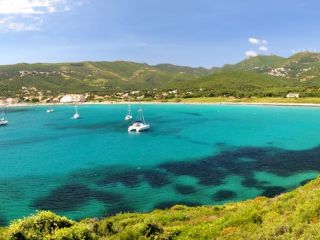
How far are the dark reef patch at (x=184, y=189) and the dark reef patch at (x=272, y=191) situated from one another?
1032cm

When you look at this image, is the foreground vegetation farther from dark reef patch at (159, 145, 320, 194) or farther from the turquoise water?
dark reef patch at (159, 145, 320, 194)

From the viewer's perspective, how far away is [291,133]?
383ft

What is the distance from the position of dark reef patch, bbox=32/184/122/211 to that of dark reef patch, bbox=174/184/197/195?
9032mm

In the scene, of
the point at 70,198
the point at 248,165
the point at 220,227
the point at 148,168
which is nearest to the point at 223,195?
the point at 248,165

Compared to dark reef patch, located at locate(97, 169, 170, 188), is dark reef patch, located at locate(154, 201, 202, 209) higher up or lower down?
lower down

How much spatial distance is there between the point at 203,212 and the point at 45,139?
326ft

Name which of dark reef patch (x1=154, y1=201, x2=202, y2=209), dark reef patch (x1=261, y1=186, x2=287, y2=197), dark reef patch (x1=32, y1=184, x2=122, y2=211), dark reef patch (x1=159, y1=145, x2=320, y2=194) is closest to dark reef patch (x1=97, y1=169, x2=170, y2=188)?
dark reef patch (x1=159, y1=145, x2=320, y2=194)

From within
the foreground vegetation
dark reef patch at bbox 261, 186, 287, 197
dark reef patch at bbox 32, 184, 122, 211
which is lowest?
dark reef patch at bbox 32, 184, 122, 211

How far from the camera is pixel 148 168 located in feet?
233

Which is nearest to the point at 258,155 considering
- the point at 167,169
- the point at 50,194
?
the point at 167,169

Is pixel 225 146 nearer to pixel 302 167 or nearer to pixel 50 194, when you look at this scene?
pixel 302 167

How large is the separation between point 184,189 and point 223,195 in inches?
252

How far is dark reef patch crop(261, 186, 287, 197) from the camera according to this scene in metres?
51.1

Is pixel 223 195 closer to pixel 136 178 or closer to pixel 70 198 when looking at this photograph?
pixel 136 178
